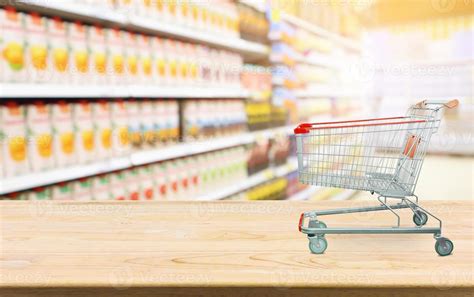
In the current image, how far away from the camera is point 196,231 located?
123 centimetres

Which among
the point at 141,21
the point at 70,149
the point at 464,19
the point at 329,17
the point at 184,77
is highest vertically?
the point at 464,19

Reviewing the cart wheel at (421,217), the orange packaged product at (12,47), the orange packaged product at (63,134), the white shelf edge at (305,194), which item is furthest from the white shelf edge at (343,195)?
the cart wheel at (421,217)

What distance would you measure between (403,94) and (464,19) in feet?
6.04

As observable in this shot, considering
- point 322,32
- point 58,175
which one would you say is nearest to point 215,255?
point 58,175

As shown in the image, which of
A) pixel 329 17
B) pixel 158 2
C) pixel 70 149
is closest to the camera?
pixel 70 149

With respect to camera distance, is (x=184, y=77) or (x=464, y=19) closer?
(x=184, y=77)

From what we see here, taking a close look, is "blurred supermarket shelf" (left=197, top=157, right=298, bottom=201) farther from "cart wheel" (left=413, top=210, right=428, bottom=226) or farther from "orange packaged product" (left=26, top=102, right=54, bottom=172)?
"cart wheel" (left=413, top=210, right=428, bottom=226)

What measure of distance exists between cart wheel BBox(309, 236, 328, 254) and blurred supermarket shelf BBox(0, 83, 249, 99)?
141 cm

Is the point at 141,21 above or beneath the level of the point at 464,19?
beneath

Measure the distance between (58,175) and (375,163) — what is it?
1483mm

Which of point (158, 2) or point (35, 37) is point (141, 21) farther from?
point (35, 37)

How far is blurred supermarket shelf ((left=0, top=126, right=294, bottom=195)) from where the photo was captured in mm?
1947

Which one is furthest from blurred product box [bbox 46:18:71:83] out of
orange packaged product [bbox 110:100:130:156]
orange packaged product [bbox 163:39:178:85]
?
orange packaged product [bbox 163:39:178:85]

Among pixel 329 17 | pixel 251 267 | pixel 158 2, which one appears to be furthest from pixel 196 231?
pixel 329 17
